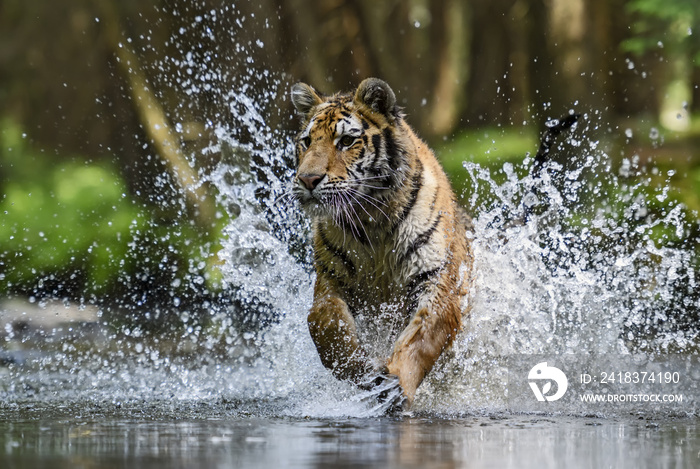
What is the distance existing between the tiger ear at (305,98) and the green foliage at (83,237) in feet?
17.0

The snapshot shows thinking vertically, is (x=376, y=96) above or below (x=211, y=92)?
below

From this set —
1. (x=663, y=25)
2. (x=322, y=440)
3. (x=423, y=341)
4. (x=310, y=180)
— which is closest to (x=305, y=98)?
(x=310, y=180)

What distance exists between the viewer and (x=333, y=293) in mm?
4457

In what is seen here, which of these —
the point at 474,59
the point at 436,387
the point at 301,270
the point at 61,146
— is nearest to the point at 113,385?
the point at 301,270

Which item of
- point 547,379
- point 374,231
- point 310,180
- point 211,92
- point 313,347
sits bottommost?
point 547,379

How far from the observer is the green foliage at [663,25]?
10.2m

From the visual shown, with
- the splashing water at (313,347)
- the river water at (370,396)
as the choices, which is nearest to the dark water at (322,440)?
the river water at (370,396)

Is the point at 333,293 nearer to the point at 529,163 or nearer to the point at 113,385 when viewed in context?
the point at 113,385

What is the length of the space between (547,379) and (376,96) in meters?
1.52

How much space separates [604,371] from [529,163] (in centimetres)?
550

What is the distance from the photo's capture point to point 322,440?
3.07 metres

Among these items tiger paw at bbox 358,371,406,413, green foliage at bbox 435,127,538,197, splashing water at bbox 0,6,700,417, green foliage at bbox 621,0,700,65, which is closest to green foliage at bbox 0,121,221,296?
splashing water at bbox 0,6,700,417

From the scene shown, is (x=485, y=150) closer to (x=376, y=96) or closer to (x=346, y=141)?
(x=376, y=96)

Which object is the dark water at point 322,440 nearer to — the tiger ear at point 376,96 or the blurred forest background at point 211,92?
the tiger ear at point 376,96
